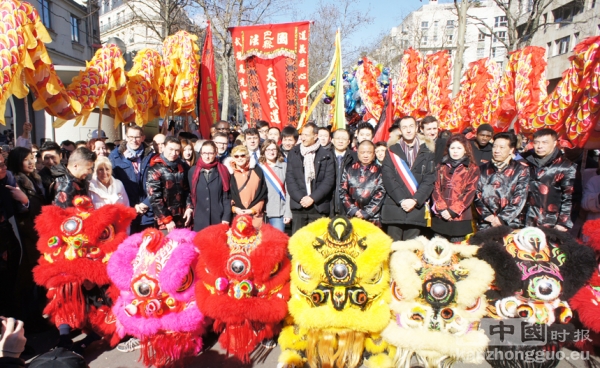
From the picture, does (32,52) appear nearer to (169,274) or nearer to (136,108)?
(136,108)

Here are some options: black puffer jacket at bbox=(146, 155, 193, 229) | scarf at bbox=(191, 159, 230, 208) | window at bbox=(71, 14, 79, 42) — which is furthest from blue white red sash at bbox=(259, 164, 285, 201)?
window at bbox=(71, 14, 79, 42)

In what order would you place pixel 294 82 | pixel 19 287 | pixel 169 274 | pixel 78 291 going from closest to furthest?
pixel 169 274, pixel 78 291, pixel 19 287, pixel 294 82

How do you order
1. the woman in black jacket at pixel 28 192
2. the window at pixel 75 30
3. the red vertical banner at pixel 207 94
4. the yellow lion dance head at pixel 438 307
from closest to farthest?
the yellow lion dance head at pixel 438 307
the woman in black jacket at pixel 28 192
the red vertical banner at pixel 207 94
the window at pixel 75 30

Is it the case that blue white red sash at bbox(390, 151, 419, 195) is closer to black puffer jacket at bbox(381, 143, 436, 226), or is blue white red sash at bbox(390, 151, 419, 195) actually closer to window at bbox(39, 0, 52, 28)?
black puffer jacket at bbox(381, 143, 436, 226)

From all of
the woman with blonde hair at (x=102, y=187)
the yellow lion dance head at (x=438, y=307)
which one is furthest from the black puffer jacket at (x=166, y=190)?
the yellow lion dance head at (x=438, y=307)

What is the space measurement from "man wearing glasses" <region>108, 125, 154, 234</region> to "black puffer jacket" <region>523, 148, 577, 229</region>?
3.73 m

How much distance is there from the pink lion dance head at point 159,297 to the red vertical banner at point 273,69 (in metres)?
4.98

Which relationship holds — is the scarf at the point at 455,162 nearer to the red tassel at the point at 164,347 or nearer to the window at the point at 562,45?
the red tassel at the point at 164,347

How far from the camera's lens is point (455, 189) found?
339cm

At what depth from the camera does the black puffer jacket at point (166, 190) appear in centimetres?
349

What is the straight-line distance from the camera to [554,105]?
399 centimetres

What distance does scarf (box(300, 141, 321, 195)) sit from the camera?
3928mm

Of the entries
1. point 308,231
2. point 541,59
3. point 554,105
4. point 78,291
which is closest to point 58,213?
point 78,291

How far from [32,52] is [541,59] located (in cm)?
698
